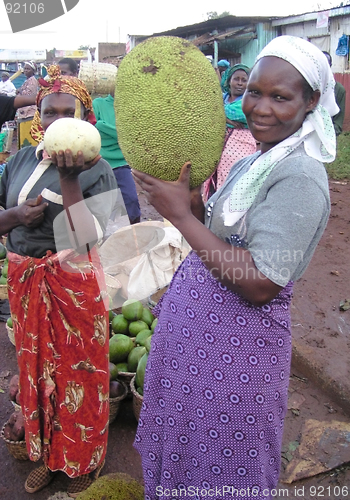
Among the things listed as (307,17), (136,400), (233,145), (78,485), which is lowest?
(78,485)

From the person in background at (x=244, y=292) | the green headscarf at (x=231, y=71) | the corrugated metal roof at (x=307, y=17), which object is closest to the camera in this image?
the person in background at (x=244, y=292)

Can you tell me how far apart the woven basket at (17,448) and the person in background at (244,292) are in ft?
3.80

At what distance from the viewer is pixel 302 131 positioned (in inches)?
43.7

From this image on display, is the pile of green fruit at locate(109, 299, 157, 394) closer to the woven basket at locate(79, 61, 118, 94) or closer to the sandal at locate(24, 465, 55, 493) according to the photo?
the sandal at locate(24, 465, 55, 493)

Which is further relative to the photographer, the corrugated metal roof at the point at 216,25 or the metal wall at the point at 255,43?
the metal wall at the point at 255,43

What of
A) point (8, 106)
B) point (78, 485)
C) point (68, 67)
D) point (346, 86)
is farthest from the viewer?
point (346, 86)

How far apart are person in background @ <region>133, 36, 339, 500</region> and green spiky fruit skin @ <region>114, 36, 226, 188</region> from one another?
0.05 metres

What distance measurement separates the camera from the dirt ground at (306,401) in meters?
2.24

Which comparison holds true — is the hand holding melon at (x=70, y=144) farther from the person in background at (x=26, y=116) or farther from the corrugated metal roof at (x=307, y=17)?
the corrugated metal roof at (x=307, y=17)

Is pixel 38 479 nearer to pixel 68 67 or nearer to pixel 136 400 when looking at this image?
pixel 136 400

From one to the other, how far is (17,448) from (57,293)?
1.07 meters

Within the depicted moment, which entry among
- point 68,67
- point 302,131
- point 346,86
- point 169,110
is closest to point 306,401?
point 302,131

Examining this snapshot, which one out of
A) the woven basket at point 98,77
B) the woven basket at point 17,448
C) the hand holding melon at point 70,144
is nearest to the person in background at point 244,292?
the hand holding melon at point 70,144

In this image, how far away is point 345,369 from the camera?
2.88 metres
